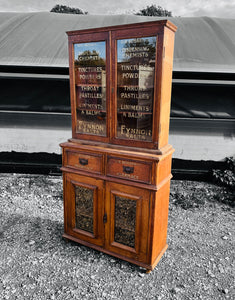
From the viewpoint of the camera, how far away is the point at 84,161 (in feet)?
8.69

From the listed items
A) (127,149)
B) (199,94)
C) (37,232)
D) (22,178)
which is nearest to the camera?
(127,149)

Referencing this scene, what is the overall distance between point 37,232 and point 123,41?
8.75 ft

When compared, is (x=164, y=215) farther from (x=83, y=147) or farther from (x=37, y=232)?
(x=37, y=232)

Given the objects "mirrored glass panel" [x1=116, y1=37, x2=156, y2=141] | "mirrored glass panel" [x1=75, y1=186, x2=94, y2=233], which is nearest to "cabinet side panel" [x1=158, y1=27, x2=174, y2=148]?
"mirrored glass panel" [x1=116, y1=37, x2=156, y2=141]

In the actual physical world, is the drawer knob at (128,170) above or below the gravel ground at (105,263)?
above

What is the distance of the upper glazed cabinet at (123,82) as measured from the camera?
2.18 metres

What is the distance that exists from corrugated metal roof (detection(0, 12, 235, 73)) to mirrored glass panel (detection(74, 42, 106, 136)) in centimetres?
153

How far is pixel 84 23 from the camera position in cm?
511

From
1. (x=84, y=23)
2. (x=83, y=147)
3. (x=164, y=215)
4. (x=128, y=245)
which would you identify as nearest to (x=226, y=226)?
(x=164, y=215)

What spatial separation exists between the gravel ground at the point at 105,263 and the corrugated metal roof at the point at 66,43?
97.6 inches

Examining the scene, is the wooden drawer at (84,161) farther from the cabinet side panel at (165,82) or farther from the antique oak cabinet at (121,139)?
the cabinet side panel at (165,82)

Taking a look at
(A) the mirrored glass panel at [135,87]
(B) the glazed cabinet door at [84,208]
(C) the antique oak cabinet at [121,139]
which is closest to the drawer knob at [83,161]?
(C) the antique oak cabinet at [121,139]

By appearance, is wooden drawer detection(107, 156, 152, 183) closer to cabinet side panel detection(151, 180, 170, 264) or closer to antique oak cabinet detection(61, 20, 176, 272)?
antique oak cabinet detection(61, 20, 176, 272)

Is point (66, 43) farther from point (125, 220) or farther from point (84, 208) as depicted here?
point (125, 220)
